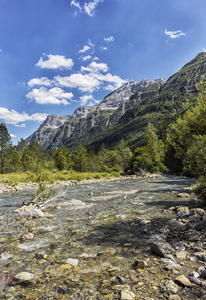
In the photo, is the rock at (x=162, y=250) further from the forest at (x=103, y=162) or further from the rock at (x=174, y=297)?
the forest at (x=103, y=162)

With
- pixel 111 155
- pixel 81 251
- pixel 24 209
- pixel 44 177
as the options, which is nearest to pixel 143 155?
pixel 111 155

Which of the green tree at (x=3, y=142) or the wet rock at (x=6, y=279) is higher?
the green tree at (x=3, y=142)

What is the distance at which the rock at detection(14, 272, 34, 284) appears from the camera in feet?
16.7

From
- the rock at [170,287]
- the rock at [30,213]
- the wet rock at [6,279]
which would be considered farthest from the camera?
the rock at [30,213]

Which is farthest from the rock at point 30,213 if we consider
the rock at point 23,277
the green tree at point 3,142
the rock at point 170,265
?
the green tree at point 3,142

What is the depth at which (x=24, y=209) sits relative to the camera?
43.9 ft

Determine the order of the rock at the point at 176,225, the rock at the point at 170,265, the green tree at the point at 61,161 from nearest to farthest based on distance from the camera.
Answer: the rock at the point at 170,265 → the rock at the point at 176,225 → the green tree at the point at 61,161

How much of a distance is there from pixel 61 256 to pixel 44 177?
18818 mm

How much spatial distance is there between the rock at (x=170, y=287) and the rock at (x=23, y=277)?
379cm

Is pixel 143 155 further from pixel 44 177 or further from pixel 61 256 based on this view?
pixel 61 256

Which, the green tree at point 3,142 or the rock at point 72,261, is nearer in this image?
the rock at point 72,261

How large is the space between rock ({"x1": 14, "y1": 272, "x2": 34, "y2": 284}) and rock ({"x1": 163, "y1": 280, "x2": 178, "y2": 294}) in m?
3.79

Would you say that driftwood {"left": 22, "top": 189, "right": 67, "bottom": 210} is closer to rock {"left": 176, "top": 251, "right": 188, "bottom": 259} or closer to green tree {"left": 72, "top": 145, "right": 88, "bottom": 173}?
rock {"left": 176, "top": 251, "right": 188, "bottom": 259}

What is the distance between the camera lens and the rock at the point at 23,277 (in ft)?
16.7
